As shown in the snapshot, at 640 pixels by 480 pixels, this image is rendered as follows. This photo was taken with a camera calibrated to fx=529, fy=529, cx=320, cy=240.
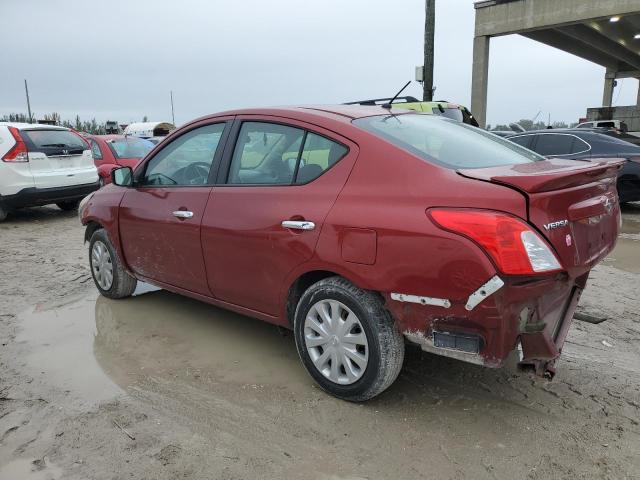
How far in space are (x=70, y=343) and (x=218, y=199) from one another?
1.64 meters

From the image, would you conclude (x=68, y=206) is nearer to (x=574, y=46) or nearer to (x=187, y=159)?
(x=187, y=159)

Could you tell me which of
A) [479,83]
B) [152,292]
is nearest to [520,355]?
[152,292]

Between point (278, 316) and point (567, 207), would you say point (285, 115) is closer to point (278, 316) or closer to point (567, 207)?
point (278, 316)

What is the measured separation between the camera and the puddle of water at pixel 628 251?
5852mm

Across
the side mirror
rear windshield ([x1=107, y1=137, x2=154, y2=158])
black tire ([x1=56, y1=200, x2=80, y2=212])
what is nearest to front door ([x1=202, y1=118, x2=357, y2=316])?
the side mirror

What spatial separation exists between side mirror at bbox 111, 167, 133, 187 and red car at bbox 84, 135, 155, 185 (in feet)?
19.3

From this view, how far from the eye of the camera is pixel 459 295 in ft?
7.86

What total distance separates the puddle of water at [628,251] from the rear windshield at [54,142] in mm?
8424

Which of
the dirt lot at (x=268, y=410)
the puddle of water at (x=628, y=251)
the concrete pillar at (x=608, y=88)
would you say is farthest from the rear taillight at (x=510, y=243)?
the concrete pillar at (x=608, y=88)

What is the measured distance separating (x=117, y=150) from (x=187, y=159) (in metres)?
7.08

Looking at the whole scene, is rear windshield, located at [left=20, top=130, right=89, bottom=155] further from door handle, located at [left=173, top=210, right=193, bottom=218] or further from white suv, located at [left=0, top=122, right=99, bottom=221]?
door handle, located at [left=173, top=210, right=193, bottom=218]

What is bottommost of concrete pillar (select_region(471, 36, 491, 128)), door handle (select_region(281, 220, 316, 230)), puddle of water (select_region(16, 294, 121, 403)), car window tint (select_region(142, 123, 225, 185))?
puddle of water (select_region(16, 294, 121, 403))

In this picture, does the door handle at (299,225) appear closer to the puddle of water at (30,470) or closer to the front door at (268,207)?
the front door at (268,207)

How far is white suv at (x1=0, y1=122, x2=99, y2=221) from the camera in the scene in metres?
8.39
